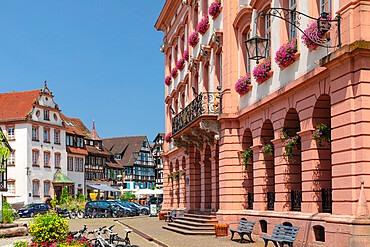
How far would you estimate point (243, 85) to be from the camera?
935 inches

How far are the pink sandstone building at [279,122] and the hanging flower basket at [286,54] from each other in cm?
12

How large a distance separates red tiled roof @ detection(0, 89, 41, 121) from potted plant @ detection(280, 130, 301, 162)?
175ft

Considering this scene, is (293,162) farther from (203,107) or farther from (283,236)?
(203,107)

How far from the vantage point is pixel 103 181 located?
286 ft

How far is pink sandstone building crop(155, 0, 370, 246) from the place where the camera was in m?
14.4

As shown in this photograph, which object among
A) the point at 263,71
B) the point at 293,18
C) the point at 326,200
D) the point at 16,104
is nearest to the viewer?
the point at 326,200

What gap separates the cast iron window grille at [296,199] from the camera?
62.4ft

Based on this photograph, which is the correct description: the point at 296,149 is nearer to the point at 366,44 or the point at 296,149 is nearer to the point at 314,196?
the point at 314,196

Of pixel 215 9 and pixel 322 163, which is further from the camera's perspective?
pixel 215 9

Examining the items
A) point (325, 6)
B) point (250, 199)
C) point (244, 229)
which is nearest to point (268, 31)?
point (325, 6)

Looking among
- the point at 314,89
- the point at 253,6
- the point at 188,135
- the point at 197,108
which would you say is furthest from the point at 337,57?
the point at 188,135

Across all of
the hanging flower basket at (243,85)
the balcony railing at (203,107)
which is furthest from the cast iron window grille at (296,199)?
the balcony railing at (203,107)

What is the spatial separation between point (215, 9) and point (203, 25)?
2658 millimetres

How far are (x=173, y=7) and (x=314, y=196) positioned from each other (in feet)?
83.1
